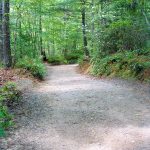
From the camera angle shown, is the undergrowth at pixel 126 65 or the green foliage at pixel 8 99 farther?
the undergrowth at pixel 126 65

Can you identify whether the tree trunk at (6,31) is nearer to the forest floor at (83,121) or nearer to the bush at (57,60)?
the forest floor at (83,121)

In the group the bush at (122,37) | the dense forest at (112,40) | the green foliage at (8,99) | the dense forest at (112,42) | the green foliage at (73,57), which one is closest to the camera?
the green foliage at (8,99)

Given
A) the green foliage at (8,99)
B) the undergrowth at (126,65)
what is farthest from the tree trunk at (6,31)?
the green foliage at (8,99)

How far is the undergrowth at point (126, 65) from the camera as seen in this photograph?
16.2 metres

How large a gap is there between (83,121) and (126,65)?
388 inches

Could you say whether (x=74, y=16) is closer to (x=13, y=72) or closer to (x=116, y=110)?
(x=13, y=72)

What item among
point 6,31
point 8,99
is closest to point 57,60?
point 6,31

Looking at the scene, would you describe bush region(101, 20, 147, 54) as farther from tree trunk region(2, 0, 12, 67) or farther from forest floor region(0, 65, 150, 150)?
forest floor region(0, 65, 150, 150)

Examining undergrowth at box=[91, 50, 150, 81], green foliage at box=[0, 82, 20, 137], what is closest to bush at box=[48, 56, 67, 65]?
undergrowth at box=[91, 50, 150, 81]

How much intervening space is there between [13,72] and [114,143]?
39.5ft

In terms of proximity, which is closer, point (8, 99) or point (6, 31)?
point (8, 99)

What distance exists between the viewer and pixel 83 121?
8852mm

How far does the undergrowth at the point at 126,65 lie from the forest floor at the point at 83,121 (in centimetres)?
272

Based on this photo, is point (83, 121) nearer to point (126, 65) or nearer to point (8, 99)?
point (8, 99)
